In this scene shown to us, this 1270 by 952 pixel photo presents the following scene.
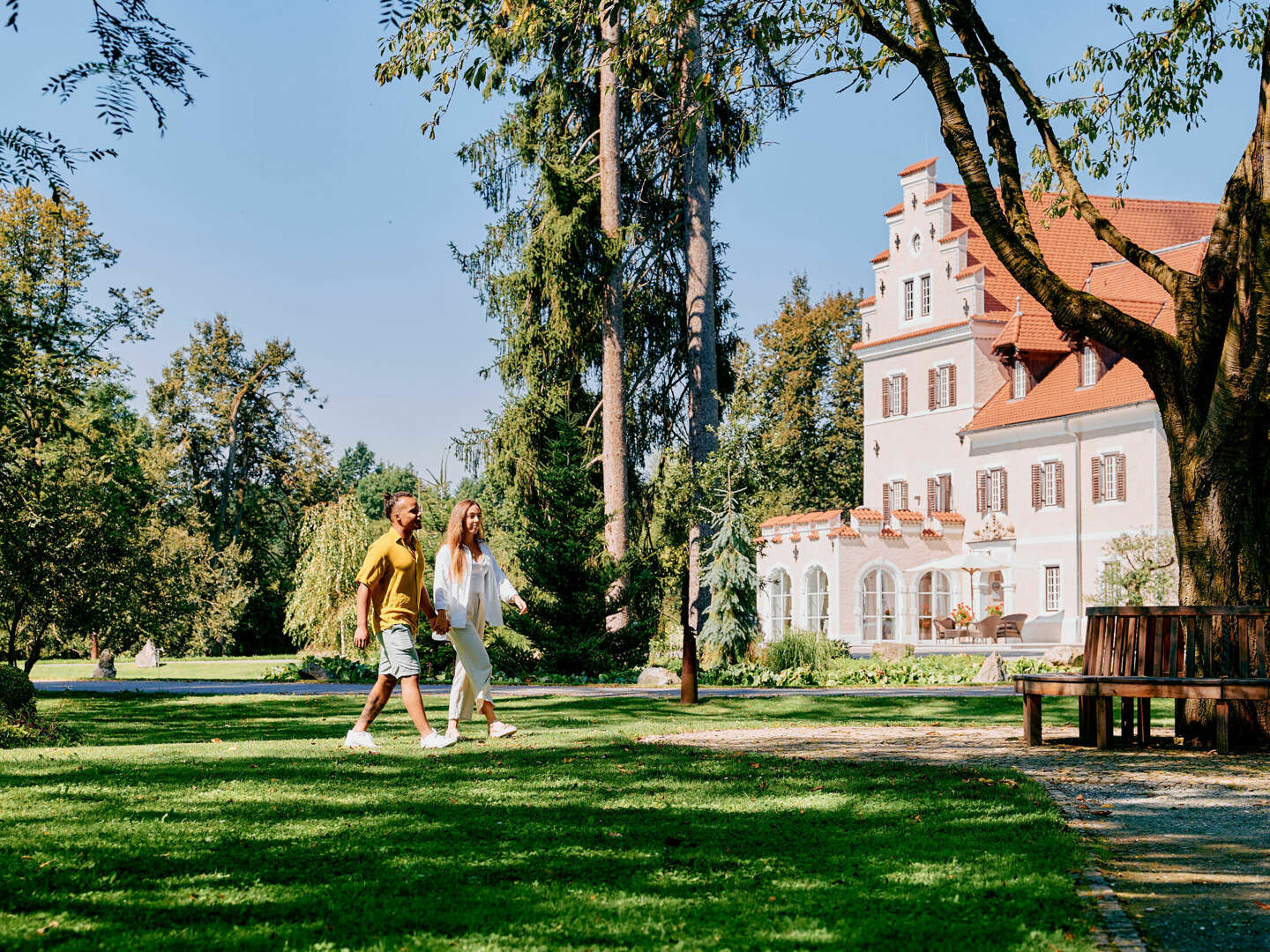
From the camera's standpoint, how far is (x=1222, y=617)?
32.9 ft

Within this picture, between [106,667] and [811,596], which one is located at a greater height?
[811,596]

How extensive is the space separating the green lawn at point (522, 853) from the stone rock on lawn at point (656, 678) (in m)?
11.1

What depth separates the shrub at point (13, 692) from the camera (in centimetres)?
1221

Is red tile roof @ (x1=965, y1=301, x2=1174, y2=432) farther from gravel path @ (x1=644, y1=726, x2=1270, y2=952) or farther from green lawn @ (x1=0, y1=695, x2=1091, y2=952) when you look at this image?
green lawn @ (x1=0, y1=695, x2=1091, y2=952)

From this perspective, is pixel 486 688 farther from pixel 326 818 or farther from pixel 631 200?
pixel 631 200

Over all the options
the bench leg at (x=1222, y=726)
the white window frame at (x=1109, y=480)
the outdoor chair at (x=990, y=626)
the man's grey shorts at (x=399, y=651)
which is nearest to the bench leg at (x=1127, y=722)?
the bench leg at (x=1222, y=726)

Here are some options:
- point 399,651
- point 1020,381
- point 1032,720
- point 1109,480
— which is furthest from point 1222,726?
point 1020,381

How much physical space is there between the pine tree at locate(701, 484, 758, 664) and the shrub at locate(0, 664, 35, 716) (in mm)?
14098

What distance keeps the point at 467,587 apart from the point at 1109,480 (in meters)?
33.4

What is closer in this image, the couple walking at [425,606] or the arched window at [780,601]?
the couple walking at [425,606]

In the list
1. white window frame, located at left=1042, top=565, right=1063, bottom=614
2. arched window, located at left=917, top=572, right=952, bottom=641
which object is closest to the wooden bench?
white window frame, located at left=1042, top=565, right=1063, bottom=614

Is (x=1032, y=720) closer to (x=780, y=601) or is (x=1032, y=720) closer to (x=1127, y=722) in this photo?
(x=1127, y=722)

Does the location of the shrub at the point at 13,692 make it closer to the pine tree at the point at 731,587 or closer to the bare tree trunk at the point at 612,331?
the bare tree trunk at the point at 612,331

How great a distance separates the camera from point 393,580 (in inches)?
393
